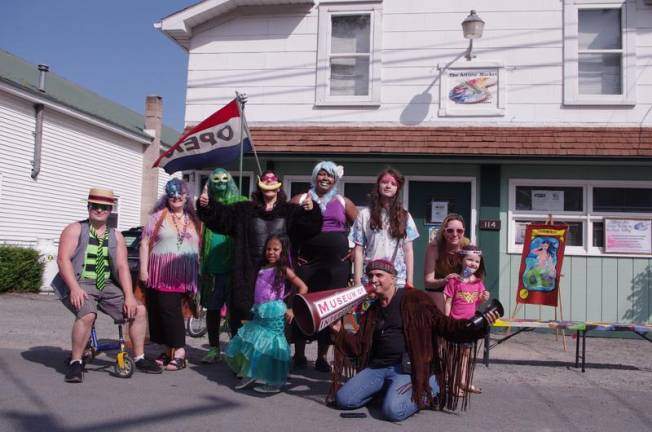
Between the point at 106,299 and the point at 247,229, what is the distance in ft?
4.71

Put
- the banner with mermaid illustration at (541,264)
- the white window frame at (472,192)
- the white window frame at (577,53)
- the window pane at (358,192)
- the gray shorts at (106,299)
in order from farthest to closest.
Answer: the window pane at (358,192)
the white window frame at (577,53)
the white window frame at (472,192)
the banner with mermaid illustration at (541,264)
the gray shorts at (106,299)

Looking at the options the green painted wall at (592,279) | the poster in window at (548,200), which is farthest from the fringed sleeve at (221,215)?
the poster in window at (548,200)

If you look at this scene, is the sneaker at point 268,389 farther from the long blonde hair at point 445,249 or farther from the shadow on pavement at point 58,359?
the long blonde hair at point 445,249

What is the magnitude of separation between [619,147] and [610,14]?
245 centimetres

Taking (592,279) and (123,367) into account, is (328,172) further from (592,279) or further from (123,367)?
(592,279)

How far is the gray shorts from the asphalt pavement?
588mm

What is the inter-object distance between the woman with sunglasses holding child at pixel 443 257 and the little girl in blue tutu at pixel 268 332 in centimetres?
115

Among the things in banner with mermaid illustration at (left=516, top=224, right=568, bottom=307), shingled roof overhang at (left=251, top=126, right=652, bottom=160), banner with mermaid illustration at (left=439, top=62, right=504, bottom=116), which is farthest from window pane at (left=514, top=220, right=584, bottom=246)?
banner with mermaid illustration at (left=439, top=62, right=504, bottom=116)

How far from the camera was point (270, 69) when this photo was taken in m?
9.95

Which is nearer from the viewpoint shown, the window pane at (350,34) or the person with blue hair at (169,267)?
the person with blue hair at (169,267)

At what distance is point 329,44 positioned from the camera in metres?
9.88

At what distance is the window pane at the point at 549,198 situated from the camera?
8.91m

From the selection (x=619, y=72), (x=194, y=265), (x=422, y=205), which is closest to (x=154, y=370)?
(x=194, y=265)

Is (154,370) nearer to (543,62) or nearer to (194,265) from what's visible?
(194,265)
